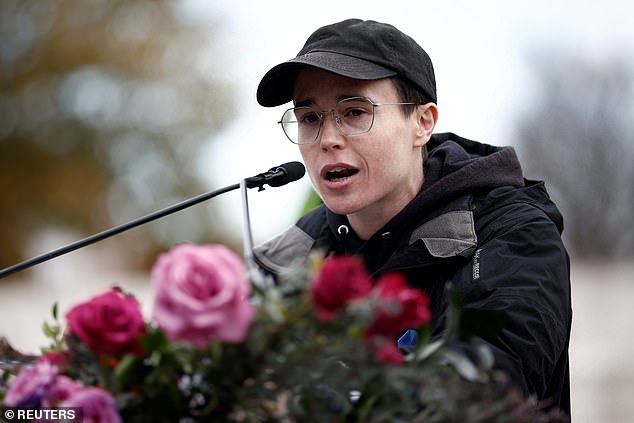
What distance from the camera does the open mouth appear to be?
2732 millimetres

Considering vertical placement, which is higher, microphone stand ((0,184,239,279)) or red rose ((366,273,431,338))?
red rose ((366,273,431,338))

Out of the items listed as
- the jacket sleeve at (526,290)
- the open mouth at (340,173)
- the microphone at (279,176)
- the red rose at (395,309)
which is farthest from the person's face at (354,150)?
the red rose at (395,309)

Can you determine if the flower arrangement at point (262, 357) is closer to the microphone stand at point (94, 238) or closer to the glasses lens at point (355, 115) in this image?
the microphone stand at point (94, 238)

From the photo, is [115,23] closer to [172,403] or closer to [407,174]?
[407,174]

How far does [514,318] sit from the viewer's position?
2129mm

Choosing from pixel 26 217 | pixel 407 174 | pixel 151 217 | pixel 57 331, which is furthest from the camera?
pixel 26 217

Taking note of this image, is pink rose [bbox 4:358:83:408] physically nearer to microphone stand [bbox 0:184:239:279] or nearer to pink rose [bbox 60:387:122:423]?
pink rose [bbox 60:387:122:423]

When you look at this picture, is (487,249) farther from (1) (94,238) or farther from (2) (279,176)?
(1) (94,238)

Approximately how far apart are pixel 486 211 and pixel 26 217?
1476 centimetres

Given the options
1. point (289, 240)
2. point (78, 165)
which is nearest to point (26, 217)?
point (78, 165)

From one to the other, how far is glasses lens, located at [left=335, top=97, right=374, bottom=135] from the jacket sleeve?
16.0 inches

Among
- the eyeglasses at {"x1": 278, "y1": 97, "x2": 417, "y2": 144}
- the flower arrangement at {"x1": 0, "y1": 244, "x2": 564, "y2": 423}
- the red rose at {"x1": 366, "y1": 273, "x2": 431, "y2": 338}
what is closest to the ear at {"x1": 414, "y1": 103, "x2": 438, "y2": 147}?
the eyeglasses at {"x1": 278, "y1": 97, "x2": 417, "y2": 144}

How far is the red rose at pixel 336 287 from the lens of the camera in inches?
47.9

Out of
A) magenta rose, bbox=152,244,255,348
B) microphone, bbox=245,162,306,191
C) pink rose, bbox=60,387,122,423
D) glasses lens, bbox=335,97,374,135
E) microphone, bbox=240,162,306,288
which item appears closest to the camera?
magenta rose, bbox=152,244,255,348
